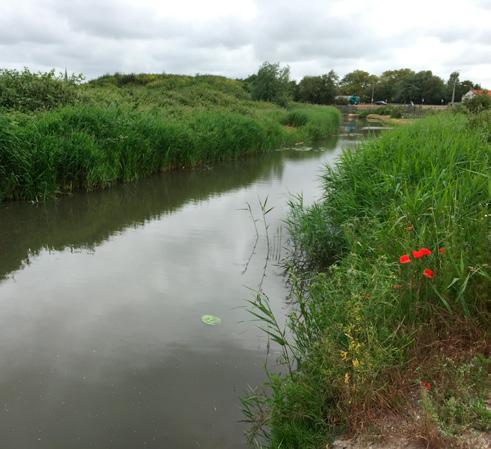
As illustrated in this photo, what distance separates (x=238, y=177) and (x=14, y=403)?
36.6ft

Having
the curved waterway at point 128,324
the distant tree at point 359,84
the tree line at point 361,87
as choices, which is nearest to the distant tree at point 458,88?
the tree line at point 361,87

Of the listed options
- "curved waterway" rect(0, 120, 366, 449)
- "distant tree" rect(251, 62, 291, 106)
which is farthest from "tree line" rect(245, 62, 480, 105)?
"curved waterway" rect(0, 120, 366, 449)

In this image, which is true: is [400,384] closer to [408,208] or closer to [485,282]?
[485,282]

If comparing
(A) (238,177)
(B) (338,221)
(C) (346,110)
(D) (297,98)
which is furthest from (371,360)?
(C) (346,110)

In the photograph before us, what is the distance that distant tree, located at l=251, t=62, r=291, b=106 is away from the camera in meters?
37.9

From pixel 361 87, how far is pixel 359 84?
3.18 ft

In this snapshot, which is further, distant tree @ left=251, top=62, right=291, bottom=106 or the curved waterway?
distant tree @ left=251, top=62, right=291, bottom=106

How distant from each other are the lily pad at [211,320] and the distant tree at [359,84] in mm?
100854

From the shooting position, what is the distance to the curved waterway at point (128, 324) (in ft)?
11.1

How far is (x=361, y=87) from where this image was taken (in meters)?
102

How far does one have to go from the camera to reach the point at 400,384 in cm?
283

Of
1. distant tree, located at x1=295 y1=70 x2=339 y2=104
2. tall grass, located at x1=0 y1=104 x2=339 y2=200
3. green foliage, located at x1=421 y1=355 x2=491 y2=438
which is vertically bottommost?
green foliage, located at x1=421 y1=355 x2=491 y2=438

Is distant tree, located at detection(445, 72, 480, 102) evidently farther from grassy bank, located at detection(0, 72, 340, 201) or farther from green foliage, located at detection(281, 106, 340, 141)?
grassy bank, located at detection(0, 72, 340, 201)

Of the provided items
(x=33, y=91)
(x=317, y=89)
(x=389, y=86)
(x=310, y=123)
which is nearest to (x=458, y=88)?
(x=389, y=86)
